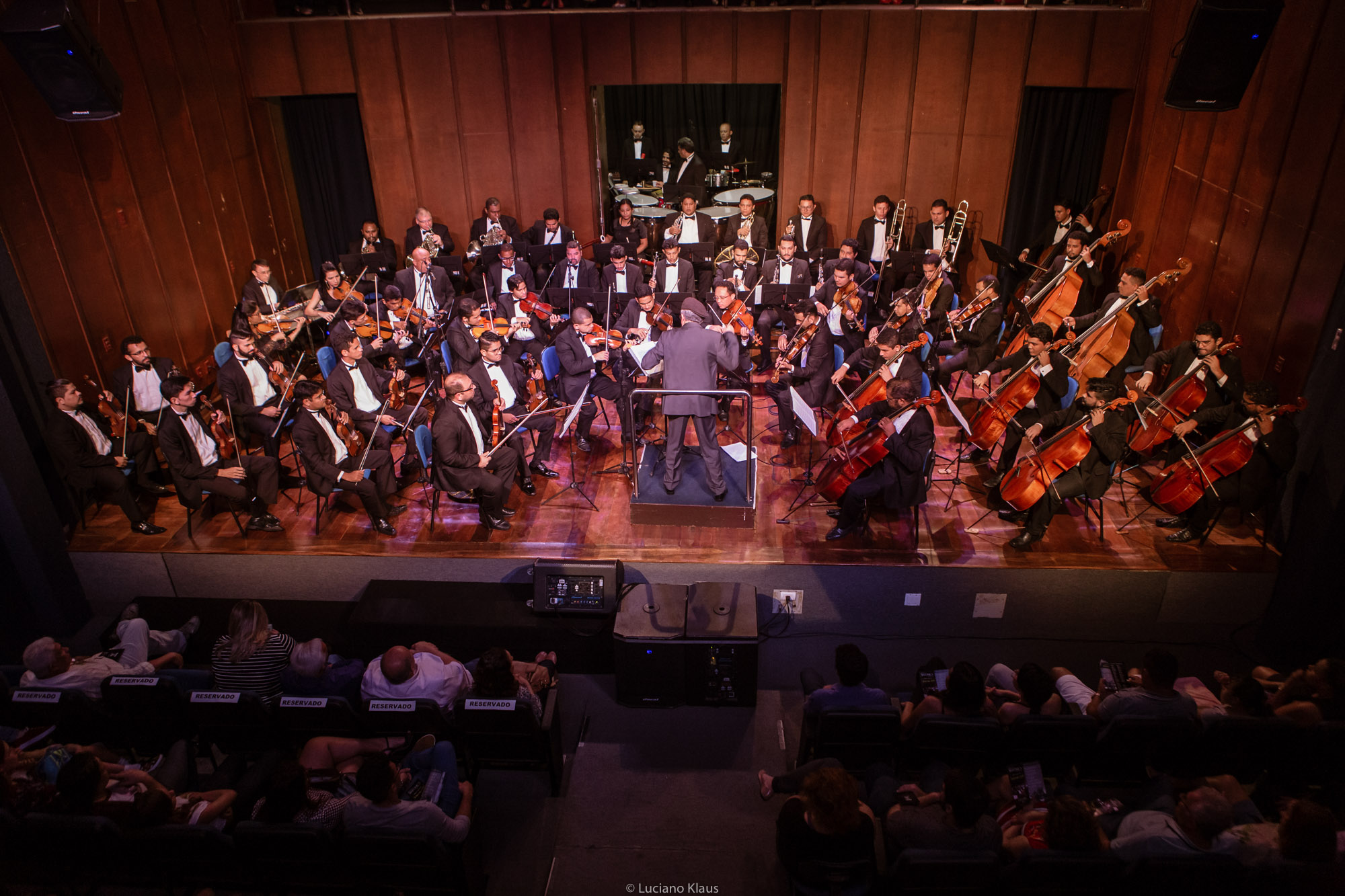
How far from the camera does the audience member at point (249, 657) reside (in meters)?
4.24

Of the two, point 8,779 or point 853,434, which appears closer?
point 8,779

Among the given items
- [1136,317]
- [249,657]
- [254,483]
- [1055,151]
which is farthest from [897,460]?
[1055,151]

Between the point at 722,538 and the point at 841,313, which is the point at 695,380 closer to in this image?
the point at 722,538

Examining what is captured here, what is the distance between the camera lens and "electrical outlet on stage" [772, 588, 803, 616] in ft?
17.9

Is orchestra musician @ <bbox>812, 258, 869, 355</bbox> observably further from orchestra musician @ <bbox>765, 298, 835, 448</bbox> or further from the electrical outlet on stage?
the electrical outlet on stage

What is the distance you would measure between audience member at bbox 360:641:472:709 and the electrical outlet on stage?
2090mm

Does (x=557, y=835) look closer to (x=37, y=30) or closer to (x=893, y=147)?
(x=37, y=30)

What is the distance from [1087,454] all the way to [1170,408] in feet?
2.72

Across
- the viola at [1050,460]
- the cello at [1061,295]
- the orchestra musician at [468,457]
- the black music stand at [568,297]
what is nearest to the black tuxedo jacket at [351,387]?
the orchestra musician at [468,457]

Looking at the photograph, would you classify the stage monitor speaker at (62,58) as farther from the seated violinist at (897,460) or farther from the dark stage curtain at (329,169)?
the seated violinist at (897,460)

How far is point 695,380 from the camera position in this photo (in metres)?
5.66

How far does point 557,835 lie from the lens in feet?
13.5

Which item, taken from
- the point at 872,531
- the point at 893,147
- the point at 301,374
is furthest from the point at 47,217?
the point at 893,147

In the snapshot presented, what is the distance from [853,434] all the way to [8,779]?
4806 mm
